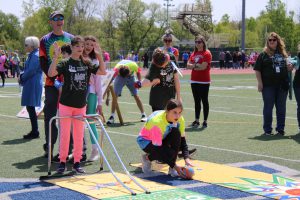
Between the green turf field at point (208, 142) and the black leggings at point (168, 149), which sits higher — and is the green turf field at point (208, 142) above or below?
below

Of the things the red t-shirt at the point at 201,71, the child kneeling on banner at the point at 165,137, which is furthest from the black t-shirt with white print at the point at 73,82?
the red t-shirt at the point at 201,71

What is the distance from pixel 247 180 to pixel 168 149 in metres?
1.05

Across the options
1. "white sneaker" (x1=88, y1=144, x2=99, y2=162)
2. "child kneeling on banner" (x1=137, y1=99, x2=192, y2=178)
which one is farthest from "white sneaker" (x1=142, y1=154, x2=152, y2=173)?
"white sneaker" (x1=88, y1=144, x2=99, y2=162)

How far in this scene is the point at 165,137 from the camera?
7.45m

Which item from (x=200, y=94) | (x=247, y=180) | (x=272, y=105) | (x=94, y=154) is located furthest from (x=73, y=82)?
(x=200, y=94)

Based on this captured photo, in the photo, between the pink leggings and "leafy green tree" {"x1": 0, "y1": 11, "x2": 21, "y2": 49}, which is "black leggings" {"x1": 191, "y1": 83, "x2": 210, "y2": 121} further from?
"leafy green tree" {"x1": 0, "y1": 11, "x2": 21, "y2": 49}

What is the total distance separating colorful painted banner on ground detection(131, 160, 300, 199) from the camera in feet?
21.3

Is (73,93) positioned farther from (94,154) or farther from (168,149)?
(94,154)

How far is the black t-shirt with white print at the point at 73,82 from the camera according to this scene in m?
7.39

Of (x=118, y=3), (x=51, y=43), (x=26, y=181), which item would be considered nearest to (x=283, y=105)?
(x=51, y=43)

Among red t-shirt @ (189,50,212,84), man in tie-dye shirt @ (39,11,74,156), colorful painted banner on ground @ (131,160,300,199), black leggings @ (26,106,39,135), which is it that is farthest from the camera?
red t-shirt @ (189,50,212,84)

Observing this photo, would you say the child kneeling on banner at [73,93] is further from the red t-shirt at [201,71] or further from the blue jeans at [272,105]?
the red t-shirt at [201,71]

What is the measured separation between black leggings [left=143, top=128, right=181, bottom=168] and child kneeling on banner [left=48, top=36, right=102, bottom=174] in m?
0.93

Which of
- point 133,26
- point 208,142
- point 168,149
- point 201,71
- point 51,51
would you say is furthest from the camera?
point 133,26
